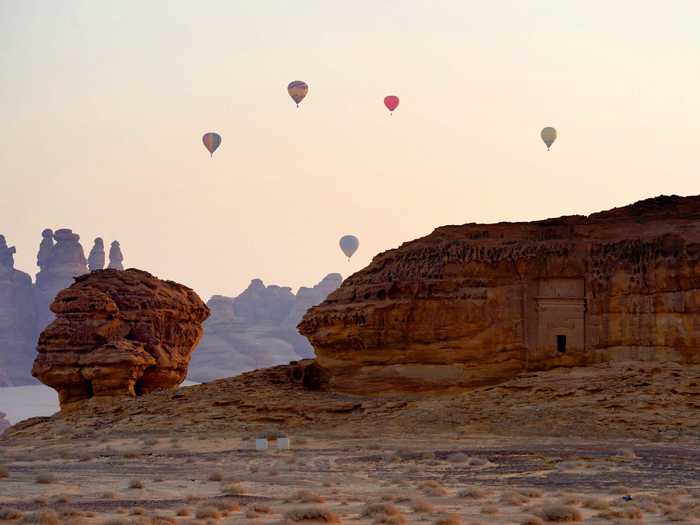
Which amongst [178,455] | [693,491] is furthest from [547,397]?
[693,491]

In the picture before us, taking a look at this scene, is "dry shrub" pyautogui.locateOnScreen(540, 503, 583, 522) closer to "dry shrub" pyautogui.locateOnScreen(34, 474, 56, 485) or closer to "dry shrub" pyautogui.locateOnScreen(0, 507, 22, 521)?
"dry shrub" pyautogui.locateOnScreen(0, 507, 22, 521)

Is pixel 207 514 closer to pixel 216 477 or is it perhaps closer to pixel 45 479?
pixel 216 477

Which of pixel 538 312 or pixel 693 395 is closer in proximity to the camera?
pixel 693 395

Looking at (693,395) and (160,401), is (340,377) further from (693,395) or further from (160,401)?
(693,395)

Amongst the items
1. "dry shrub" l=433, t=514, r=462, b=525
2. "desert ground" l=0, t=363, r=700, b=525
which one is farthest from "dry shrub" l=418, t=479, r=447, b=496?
"dry shrub" l=433, t=514, r=462, b=525

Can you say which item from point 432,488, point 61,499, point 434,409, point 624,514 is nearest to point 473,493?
point 432,488

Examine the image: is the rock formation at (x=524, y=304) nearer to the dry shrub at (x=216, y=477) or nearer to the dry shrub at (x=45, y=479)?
the dry shrub at (x=216, y=477)

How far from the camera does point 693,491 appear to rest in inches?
1192

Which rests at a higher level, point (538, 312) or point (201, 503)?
point (538, 312)

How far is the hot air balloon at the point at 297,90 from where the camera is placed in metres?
87.6

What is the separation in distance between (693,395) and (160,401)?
23253mm

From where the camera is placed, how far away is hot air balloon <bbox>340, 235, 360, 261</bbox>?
127375mm

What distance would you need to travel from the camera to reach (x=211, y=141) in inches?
3580

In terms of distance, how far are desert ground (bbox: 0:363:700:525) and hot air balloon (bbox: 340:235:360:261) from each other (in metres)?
67.0
